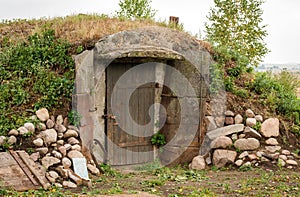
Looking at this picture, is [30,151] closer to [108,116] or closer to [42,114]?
[42,114]

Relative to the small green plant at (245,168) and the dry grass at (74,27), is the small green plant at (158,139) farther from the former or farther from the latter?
the dry grass at (74,27)

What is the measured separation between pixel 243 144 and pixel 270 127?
75 centimetres

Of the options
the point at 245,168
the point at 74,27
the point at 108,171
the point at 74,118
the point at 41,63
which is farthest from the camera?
the point at 74,27

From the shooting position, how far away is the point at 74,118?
7953 millimetres

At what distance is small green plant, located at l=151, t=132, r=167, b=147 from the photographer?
943cm

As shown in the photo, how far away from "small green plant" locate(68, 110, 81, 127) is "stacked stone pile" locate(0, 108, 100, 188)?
8cm

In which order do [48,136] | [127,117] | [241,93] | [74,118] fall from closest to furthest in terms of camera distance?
[48,136] < [74,118] < [127,117] < [241,93]

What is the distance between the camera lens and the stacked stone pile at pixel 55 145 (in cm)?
A: 696

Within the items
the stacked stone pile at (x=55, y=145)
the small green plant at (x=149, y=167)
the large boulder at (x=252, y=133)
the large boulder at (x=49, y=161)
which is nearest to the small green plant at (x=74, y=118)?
the stacked stone pile at (x=55, y=145)

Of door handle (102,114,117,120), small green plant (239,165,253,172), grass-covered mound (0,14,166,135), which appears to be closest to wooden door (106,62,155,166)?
door handle (102,114,117,120)

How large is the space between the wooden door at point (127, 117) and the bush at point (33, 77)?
99cm

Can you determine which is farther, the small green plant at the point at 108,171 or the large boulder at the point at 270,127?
the large boulder at the point at 270,127

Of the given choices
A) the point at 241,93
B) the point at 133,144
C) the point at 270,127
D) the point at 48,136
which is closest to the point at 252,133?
the point at 270,127

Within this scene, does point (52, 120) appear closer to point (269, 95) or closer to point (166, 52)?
point (166, 52)
